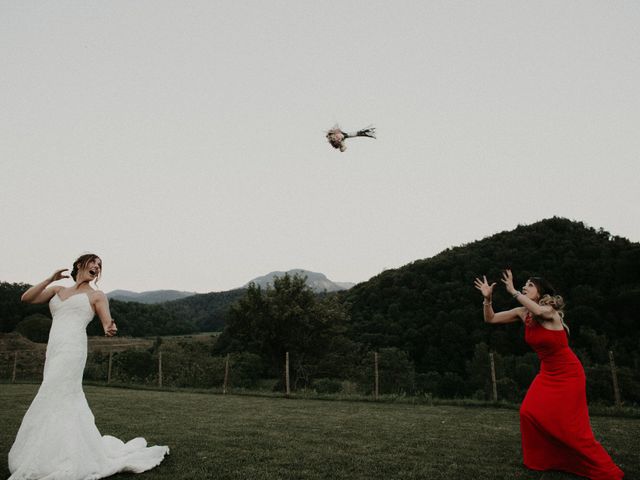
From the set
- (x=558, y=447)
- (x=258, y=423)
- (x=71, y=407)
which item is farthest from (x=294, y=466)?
(x=258, y=423)

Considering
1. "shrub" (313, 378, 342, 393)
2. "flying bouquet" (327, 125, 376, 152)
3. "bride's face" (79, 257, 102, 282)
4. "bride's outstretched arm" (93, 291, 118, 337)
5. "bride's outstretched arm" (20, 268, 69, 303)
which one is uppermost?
"flying bouquet" (327, 125, 376, 152)

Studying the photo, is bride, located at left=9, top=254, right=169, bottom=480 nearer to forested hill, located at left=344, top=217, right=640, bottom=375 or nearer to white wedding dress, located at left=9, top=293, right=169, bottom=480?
white wedding dress, located at left=9, top=293, right=169, bottom=480

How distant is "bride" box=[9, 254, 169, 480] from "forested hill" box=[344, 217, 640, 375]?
30.5m

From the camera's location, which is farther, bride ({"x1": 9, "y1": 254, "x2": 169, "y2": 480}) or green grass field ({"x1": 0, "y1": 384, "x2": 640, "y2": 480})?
green grass field ({"x1": 0, "y1": 384, "x2": 640, "y2": 480})

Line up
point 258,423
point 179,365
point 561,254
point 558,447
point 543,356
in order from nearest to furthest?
point 558,447 < point 543,356 < point 258,423 < point 179,365 < point 561,254

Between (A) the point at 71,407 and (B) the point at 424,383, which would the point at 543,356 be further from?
(B) the point at 424,383

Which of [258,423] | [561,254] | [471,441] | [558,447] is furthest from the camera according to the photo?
[561,254]

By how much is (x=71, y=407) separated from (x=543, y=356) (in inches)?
209

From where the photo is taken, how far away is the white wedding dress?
420cm

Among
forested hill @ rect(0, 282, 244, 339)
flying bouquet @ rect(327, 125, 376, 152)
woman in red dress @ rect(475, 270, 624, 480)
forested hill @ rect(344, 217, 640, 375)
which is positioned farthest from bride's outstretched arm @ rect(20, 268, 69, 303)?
Result: forested hill @ rect(0, 282, 244, 339)

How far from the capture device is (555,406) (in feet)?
15.8

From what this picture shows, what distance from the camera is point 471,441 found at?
22.9 ft

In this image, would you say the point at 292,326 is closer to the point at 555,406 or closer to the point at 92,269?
the point at 92,269

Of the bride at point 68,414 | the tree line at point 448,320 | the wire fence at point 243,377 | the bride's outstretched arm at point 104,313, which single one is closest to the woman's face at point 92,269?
the bride at point 68,414
